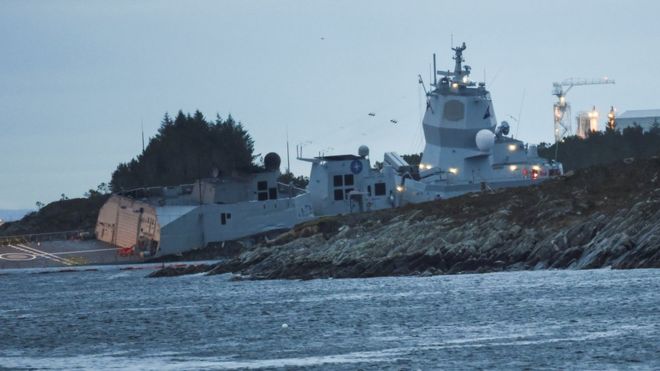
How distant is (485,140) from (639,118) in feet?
252

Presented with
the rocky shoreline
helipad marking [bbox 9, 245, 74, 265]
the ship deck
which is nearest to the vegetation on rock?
the ship deck

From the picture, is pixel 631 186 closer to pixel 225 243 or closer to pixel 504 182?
pixel 504 182

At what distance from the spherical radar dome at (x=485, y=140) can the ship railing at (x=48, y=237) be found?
1365 inches

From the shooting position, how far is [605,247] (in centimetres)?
7525

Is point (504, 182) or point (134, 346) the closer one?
point (134, 346)

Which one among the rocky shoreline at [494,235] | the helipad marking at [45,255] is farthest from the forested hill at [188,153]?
the rocky shoreline at [494,235]

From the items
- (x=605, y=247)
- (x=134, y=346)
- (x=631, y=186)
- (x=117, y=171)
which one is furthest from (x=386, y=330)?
(x=117, y=171)

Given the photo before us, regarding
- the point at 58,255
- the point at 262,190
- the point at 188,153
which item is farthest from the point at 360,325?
the point at 188,153

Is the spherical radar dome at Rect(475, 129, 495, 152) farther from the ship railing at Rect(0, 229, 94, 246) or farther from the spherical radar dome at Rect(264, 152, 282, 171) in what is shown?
the ship railing at Rect(0, 229, 94, 246)

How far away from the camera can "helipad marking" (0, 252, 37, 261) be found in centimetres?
12531

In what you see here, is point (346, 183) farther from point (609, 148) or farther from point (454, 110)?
point (609, 148)

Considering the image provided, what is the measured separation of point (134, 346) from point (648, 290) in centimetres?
1993

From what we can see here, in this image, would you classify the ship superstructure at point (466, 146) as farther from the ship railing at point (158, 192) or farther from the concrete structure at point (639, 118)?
the concrete structure at point (639, 118)

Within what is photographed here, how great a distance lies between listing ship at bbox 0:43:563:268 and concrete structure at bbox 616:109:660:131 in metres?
67.5
